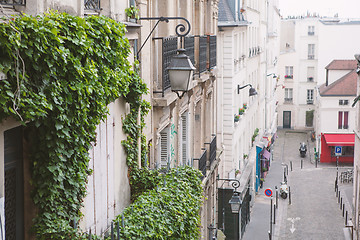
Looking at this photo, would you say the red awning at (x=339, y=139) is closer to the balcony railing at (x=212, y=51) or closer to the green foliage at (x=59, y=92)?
the balcony railing at (x=212, y=51)

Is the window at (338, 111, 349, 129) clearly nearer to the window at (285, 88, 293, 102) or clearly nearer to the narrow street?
the narrow street

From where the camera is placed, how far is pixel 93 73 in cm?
593

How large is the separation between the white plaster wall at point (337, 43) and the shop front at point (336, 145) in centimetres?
1028

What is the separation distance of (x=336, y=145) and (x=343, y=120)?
2.31 metres

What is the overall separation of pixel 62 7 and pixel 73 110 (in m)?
1.15

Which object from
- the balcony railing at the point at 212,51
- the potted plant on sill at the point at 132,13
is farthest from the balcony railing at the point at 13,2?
the balcony railing at the point at 212,51

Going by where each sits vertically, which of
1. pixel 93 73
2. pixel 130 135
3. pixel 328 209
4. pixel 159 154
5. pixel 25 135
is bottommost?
Result: pixel 328 209

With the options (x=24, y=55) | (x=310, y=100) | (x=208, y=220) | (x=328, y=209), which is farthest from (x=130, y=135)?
(x=310, y=100)

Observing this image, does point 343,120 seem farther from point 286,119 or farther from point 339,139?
point 286,119

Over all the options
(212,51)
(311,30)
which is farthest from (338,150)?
(212,51)

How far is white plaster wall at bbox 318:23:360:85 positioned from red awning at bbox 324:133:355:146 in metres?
10.3

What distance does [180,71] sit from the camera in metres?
9.34

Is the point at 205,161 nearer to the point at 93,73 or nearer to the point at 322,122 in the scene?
the point at 93,73

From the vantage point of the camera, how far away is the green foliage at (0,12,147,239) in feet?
15.4
